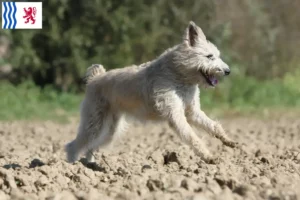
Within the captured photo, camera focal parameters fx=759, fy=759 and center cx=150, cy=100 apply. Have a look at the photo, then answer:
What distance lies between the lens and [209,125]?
29.0 feet

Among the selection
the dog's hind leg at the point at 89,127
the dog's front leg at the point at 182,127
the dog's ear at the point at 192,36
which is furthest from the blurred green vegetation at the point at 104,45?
the dog's front leg at the point at 182,127

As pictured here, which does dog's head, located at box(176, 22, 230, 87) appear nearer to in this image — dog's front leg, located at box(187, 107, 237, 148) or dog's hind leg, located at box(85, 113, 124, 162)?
dog's front leg, located at box(187, 107, 237, 148)

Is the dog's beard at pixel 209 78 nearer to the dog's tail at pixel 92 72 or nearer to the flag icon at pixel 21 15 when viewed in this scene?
the dog's tail at pixel 92 72

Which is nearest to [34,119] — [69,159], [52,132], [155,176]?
[52,132]

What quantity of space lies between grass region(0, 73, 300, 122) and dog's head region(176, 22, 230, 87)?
8905 millimetres

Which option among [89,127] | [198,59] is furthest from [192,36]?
[89,127]

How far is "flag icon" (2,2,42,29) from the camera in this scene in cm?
1914

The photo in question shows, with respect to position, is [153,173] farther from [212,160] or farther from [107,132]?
[107,132]

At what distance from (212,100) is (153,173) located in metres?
14.1

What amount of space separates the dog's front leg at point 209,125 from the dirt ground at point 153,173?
26 cm

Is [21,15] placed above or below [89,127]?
above

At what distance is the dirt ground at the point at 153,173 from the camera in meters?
6.00

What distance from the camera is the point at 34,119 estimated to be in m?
17.7

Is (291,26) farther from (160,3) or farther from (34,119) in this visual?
(34,119)
